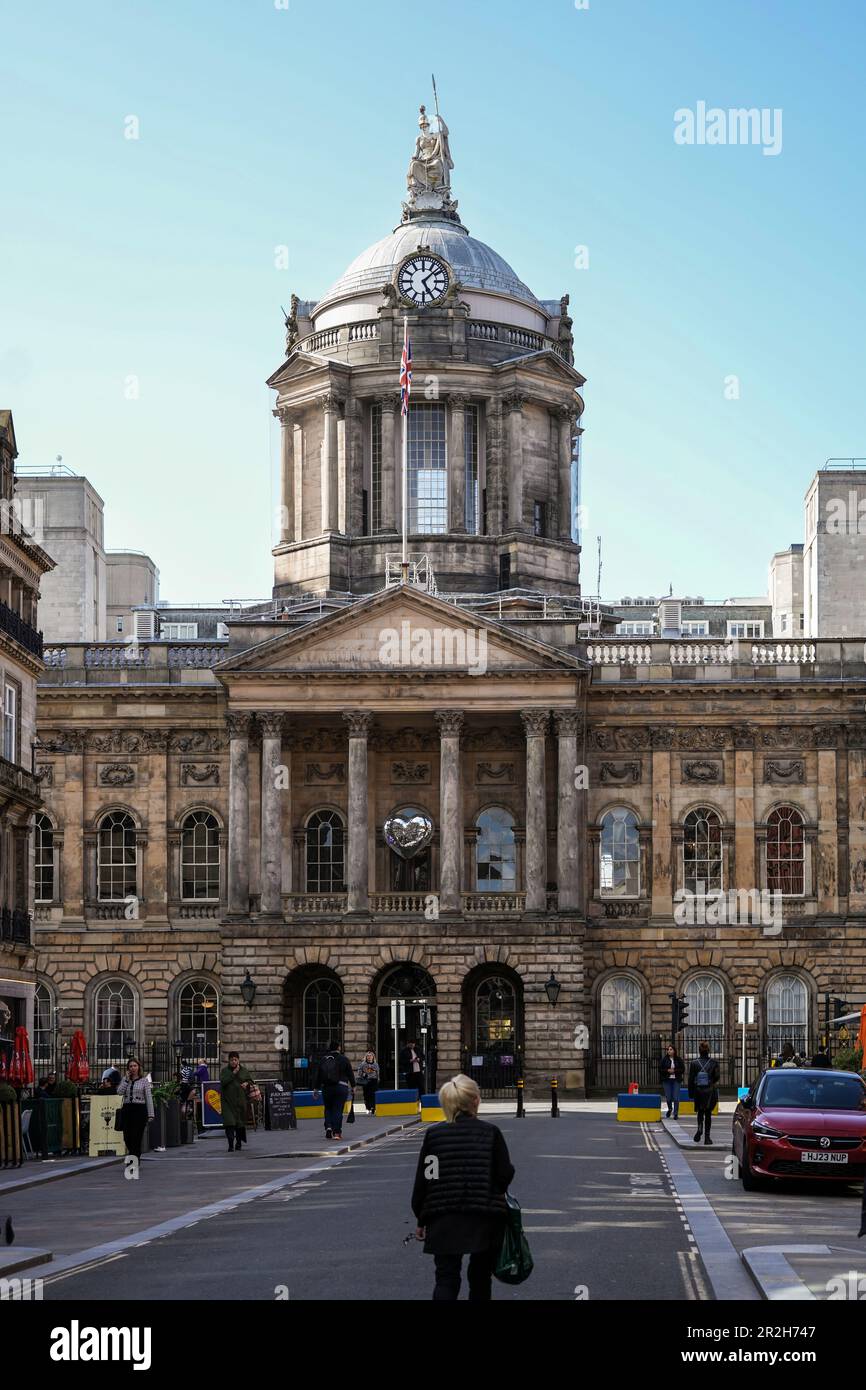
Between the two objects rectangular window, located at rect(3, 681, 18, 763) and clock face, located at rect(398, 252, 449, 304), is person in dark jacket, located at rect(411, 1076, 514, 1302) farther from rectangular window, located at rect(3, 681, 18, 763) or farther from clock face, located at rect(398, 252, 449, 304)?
clock face, located at rect(398, 252, 449, 304)

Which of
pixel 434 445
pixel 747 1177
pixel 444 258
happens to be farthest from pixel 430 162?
pixel 747 1177

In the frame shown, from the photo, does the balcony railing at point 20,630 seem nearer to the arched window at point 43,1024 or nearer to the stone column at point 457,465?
the arched window at point 43,1024

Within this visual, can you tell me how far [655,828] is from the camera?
69.3 meters

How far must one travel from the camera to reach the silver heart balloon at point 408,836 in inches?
2692

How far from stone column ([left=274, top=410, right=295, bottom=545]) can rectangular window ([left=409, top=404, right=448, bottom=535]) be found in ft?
15.1

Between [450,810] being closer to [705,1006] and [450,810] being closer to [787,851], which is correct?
[705,1006]

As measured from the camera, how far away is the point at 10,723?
49781 mm

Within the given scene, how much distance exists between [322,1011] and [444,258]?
27432mm

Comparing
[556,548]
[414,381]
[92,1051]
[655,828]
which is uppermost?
[414,381]

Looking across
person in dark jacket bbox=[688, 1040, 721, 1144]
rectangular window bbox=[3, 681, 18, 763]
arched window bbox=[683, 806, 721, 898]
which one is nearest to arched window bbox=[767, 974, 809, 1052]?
arched window bbox=[683, 806, 721, 898]

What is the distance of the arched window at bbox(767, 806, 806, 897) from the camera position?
69.4 meters

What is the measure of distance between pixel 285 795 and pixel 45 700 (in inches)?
321
